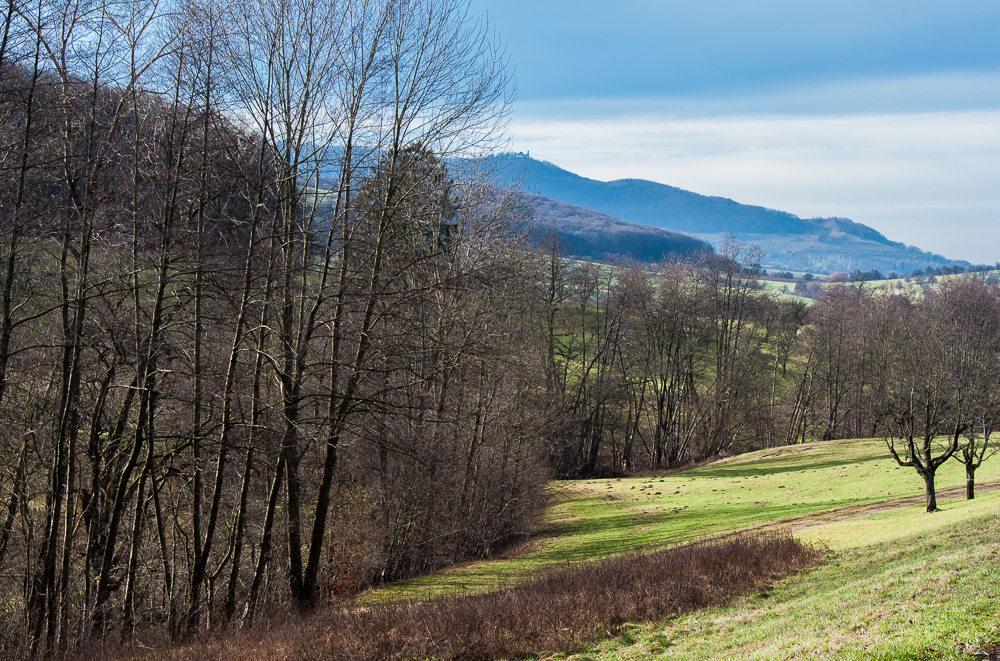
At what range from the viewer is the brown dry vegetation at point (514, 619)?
8.27m

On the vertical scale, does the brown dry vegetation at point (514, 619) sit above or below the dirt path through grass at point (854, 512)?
above

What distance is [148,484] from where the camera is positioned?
14336mm

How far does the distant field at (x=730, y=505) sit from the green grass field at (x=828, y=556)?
84mm

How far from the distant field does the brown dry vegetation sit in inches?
158

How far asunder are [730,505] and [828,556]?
47.6 feet

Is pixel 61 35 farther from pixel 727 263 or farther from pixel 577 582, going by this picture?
pixel 727 263

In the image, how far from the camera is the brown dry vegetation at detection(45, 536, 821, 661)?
8.27 m

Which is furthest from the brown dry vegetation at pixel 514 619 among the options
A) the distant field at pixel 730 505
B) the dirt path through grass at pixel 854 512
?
the dirt path through grass at pixel 854 512

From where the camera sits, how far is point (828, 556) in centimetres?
1293

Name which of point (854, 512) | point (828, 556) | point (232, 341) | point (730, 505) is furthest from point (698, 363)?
point (232, 341)

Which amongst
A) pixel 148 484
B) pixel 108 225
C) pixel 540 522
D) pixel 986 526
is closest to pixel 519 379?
pixel 540 522

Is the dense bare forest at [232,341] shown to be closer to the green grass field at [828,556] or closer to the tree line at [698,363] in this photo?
the green grass field at [828,556]

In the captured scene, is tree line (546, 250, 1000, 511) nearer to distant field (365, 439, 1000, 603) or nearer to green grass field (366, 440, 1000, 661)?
distant field (365, 439, 1000, 603)

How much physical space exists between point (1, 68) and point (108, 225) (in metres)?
2.71
